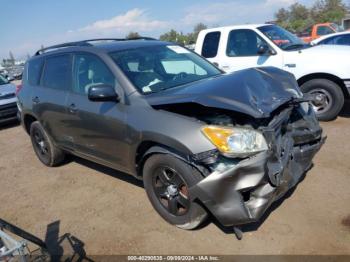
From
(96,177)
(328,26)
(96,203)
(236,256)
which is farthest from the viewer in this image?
(328,26)

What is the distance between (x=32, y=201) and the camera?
4.63 m

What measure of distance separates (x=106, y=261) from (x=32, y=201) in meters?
1.91

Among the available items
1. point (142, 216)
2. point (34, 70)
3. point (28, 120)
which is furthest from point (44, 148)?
point (142, 216)

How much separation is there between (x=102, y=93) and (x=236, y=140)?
147 centimetres

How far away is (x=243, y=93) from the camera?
307 centimetres

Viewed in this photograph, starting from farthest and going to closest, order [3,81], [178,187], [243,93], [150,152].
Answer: [3,81] < [150,152] < [178,187] < [243,93]

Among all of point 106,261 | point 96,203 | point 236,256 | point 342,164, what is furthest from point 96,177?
point 342,164

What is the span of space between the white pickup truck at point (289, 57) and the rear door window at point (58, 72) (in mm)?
3571

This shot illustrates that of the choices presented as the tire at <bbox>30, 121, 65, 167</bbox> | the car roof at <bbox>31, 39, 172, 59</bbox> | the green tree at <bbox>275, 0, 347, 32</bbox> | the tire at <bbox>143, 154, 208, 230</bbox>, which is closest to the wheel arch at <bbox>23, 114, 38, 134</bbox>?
the tire at <bbox>30, 121, 65, 167</bbox>

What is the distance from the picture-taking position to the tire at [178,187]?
313 cm

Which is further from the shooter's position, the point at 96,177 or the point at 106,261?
the point at 96,177

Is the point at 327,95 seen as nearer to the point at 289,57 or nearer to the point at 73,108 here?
the point at 289,57

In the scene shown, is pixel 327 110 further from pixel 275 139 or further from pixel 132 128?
pixel 132 128

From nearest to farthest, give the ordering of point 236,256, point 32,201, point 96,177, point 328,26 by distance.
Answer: point 236,256 → point 32,201 → point 96,177 → point 328,26
